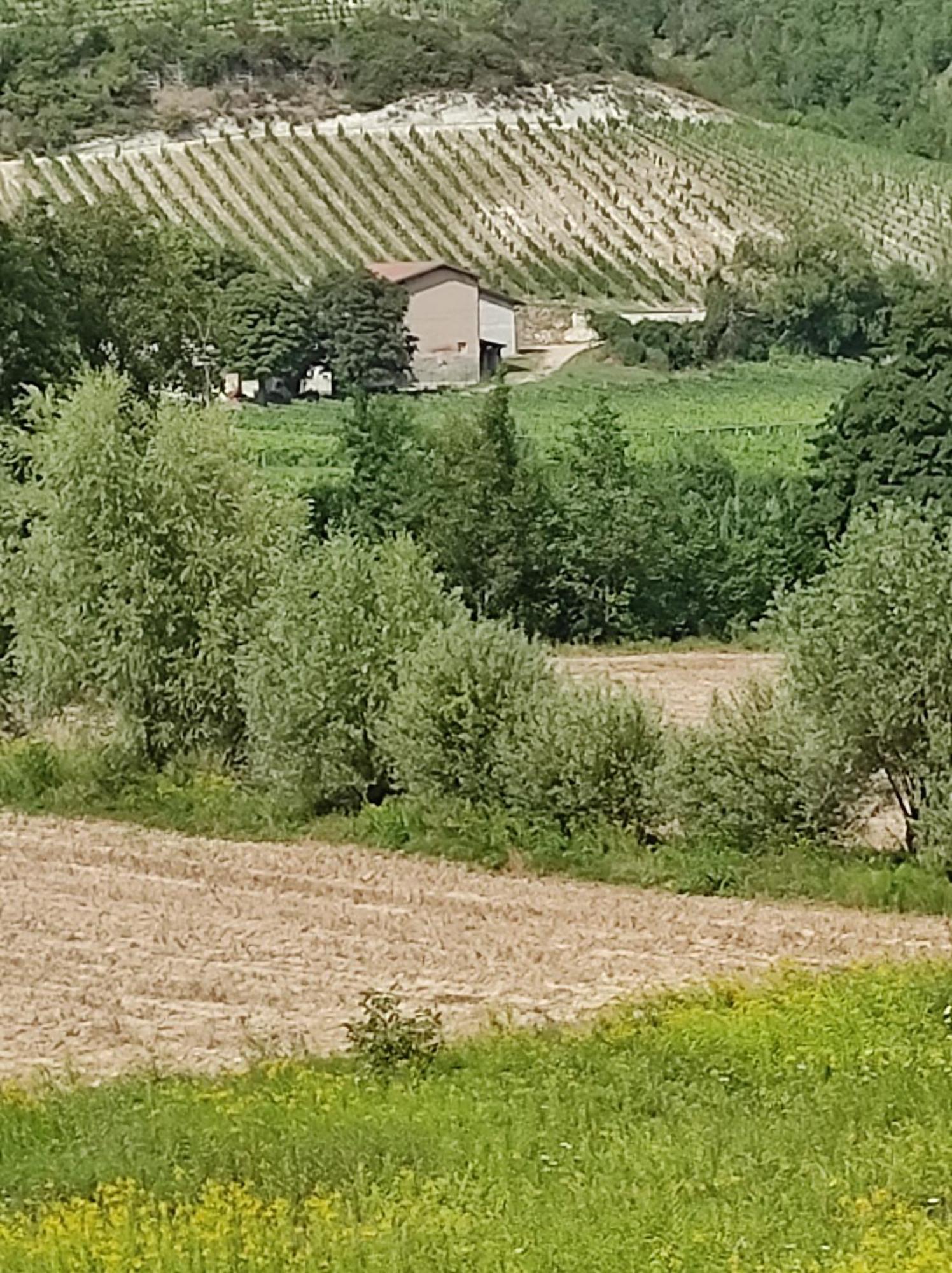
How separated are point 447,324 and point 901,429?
42.6 metres

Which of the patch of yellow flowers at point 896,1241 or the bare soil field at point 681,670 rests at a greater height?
the patch of yellow flowers at point 896,1241

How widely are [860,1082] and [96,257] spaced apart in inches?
1257

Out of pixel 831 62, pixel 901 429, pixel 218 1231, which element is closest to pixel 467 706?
pixel 218 1231

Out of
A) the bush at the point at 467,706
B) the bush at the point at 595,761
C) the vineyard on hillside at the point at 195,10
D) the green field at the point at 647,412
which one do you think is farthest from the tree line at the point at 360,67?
the bush at the point at 595,761

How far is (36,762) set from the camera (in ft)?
84.5

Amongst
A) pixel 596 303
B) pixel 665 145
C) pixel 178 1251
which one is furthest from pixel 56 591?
pixel 665 145

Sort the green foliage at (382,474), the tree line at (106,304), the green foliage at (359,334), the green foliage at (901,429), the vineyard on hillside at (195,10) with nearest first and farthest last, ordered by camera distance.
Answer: the green foliage at (901,429) < the tree line at (106,304) < the green foliage at (382,474) < the green foliage at (359,334) < the vineyard on hillside at (195,10)

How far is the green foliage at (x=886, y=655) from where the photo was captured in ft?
65.3

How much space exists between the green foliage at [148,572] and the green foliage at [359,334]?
151 ft

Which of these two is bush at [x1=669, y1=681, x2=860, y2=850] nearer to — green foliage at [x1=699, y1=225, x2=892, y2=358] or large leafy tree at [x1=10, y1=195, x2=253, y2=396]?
large leafy tree at [x1=10, y1=195, x2=253, y2=396]

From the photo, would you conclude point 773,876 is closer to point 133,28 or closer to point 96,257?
point 96,257

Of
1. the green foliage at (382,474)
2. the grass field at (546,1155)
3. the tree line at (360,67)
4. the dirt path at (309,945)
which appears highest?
the tree line at (360,67)

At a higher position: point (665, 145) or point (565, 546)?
point (665, 145)

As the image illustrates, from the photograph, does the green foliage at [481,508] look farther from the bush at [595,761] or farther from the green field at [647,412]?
the bush at [595,761]
